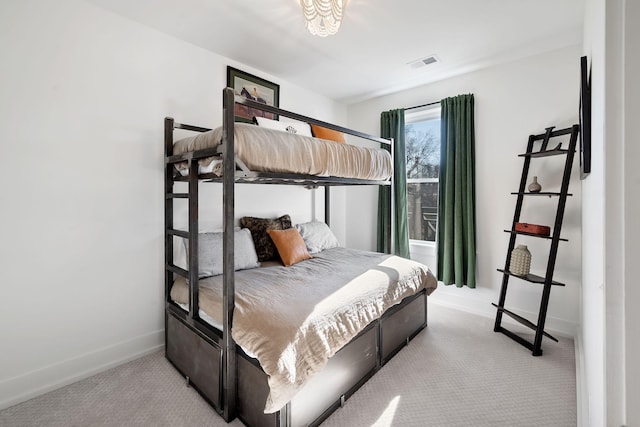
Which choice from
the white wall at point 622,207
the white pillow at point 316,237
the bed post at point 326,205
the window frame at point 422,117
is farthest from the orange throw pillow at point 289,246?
the white wall at point 622,207

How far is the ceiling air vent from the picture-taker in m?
2.76

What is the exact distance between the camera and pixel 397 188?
352cm

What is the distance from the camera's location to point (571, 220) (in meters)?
2.48

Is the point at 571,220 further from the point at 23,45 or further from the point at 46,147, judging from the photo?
the point at 23,45

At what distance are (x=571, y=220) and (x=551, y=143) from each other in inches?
28.4

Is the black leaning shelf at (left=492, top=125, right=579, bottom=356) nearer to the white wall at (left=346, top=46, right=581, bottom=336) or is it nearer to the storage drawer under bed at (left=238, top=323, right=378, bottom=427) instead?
the white wall at (left=346, top=46, right=581, bottom=336)

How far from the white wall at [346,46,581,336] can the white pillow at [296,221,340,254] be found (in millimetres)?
1444

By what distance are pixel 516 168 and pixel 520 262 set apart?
37.4 inches

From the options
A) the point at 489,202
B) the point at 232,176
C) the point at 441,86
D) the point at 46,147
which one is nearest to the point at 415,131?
the point at 441,86

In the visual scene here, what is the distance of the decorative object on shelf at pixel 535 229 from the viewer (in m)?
2.28

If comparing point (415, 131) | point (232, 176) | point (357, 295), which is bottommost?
point (357, 295)

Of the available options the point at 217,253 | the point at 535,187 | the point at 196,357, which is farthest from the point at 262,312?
the point at 535,187

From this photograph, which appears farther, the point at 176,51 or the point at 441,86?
the point at 441,86

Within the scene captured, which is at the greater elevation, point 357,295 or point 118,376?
point 357,295
